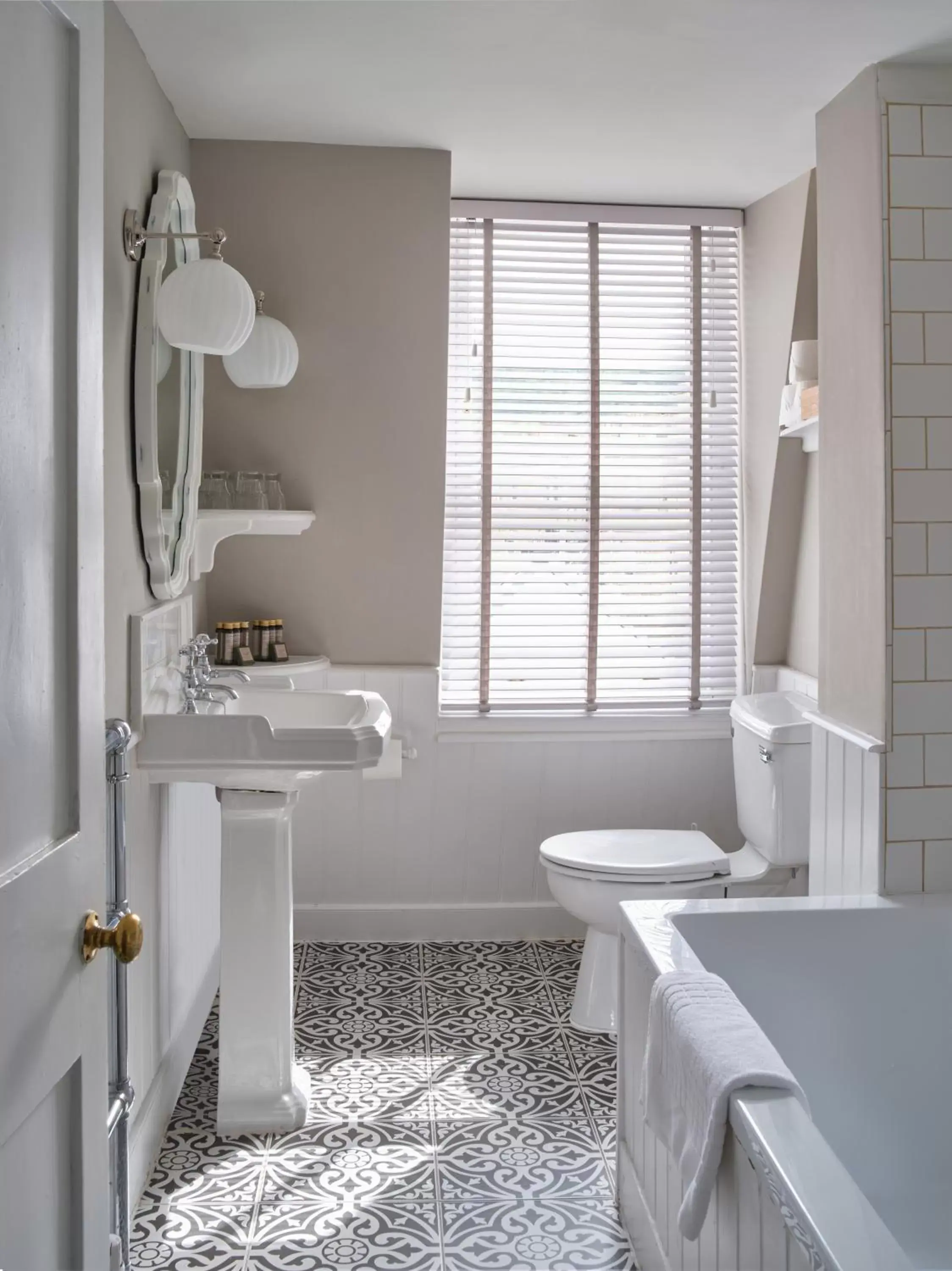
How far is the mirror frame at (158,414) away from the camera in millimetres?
2428

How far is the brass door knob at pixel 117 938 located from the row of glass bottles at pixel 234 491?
2.14 m

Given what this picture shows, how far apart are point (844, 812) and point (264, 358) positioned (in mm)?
1918

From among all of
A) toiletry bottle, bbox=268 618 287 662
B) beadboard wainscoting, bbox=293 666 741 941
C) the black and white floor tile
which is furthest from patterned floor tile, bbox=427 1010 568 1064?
toiletry bottle, bbox=268 618 287 662

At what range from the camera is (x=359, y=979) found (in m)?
3.41

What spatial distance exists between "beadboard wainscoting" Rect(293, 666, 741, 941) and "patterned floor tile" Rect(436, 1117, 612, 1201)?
3.62 feet

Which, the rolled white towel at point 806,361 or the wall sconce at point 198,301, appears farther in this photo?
the rolled white towel at point 806,361

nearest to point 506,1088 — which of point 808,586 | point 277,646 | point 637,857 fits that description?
point 637,857

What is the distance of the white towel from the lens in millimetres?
1603

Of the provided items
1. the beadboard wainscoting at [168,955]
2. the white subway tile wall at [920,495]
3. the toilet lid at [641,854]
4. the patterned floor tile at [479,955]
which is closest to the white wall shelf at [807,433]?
the white subway tile wall at [920,495]

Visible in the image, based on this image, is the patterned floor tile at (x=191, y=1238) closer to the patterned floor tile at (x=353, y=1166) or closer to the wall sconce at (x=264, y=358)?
the patterned floor tile at (x=353, y=1166)

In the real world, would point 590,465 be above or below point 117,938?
above

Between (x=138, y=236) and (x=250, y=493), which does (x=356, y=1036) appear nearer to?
(x=250, y=493)

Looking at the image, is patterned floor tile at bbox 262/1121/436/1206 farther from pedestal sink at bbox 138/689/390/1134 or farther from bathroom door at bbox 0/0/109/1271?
bathroom door at bbox 0/0/109/1271

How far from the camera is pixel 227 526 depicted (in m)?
3.10
